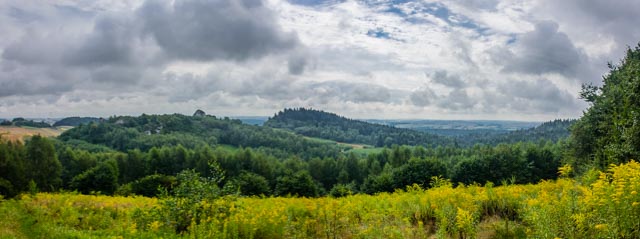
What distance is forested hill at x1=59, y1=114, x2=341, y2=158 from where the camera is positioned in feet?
428

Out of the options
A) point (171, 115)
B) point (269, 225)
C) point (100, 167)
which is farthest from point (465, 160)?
point (171, 115)

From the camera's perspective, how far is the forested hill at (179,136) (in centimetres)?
13038

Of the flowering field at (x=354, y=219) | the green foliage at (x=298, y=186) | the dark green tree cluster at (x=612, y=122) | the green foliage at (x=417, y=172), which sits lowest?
the green foliage at (x=298, y=186)

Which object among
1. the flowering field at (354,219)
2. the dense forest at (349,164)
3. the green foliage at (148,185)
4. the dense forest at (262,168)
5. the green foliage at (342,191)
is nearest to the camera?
the flowering field at (354,219)

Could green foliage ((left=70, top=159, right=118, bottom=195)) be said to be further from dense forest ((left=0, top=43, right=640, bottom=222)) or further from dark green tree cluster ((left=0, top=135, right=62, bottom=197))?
dark green tree cluster ((left=0, top=135, right=62, bottom=197))

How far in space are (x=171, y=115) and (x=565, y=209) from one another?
201 metres

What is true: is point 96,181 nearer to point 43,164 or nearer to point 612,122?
point 43,164

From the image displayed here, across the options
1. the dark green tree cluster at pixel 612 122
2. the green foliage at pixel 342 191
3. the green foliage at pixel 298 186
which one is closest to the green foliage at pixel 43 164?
the green foliage at pixel 298 186

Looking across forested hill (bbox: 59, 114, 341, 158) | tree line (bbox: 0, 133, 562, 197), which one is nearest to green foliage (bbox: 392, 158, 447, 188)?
tree line (bbox: 0, 133, 562, 197)

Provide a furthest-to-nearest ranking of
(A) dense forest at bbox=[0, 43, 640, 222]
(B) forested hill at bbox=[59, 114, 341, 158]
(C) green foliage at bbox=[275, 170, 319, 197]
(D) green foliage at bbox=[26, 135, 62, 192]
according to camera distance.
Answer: (B) forested hill at bbox=[59, 114, 341, 158] → (D) green foliage at bbox=[26, 135, 62, 192] → (C) green foliage at bbox=[275, 170, 319, 197] → (A) dense forest at bbox=[0, 43, 640, 222]

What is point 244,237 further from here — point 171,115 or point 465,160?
point 171,115

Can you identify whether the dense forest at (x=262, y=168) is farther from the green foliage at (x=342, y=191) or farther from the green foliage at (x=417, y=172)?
the green foliage at (x=342, y=191)

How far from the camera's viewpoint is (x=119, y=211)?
1194cm

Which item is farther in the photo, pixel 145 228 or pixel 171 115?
pixel 171 115
